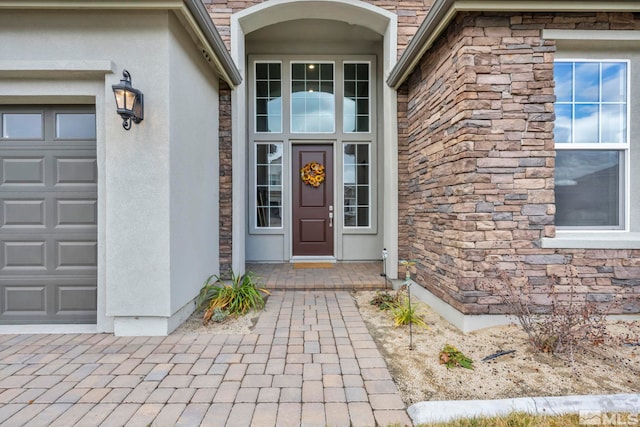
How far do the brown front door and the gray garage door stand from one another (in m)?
3.37

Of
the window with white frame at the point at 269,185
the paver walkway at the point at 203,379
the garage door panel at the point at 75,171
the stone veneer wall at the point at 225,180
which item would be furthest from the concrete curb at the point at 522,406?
the window with white frame at the point at 269,185

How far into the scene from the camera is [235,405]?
1.94 meters

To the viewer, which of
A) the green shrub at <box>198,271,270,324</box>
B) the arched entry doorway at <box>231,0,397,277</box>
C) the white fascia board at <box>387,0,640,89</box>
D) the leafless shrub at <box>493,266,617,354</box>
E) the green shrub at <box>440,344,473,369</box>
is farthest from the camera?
the arched entry doorway at <box>231,0,397,277</box>

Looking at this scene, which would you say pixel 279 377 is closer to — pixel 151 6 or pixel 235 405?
pixel 235 405

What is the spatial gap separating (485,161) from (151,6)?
11.0ft

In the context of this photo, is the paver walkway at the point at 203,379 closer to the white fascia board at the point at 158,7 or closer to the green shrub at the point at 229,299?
the green shrub at the point at 229,299

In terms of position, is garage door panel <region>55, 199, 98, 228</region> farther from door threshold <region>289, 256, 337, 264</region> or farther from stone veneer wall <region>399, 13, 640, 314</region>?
stone veneer wall <region>399, 13, 640, 314</region>

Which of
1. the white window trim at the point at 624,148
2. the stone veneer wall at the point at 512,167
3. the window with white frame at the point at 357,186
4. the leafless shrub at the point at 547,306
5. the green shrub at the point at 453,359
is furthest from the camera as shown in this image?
the window with white frame at the point at 357,186

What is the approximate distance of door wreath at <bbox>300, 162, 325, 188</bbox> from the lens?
5.88 meters

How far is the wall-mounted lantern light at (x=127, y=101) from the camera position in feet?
8.73

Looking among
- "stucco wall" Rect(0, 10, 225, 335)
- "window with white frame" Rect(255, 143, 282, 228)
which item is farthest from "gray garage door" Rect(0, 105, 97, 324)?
"window with white frame" Rect(255, 143, 282, 228)

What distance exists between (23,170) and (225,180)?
6.99 feet

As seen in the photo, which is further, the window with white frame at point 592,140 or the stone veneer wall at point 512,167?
the window with white frame at point 592,140

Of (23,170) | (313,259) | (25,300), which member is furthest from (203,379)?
(313,259)
